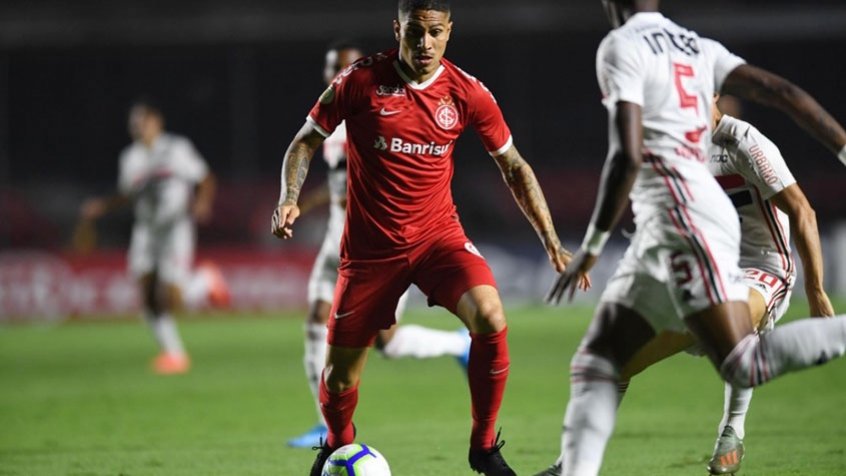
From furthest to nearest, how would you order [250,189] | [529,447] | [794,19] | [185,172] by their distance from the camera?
1. [794,19]
2. [250,189]
3. [185,172]
4. [529,447]

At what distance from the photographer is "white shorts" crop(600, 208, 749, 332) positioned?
4.83 m

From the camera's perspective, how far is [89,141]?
87.4ft

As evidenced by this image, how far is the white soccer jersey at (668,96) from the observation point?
4.82 meters

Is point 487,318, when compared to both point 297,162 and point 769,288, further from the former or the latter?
point 769,288

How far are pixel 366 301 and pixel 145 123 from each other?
8.94 m

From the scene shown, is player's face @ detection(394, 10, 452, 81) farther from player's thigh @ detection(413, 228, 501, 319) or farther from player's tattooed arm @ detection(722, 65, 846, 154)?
player's tattooed arm @ detection(722, 65, 846, 154)

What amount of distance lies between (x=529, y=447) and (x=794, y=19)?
2061 cm

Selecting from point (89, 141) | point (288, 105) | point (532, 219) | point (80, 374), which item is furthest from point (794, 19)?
point (532, 219)

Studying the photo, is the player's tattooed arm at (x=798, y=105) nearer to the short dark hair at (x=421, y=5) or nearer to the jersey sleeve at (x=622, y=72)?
the jersey sleeve at (x=622, y=72)

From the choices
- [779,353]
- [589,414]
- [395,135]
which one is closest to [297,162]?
[395,135]

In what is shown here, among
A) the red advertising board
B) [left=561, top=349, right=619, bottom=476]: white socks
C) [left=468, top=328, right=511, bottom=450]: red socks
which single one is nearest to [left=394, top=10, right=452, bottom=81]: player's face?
[left=468, top=328, right=511, bottom=450]: red socks

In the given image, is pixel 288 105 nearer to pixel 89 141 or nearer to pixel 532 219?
pixel 89 141

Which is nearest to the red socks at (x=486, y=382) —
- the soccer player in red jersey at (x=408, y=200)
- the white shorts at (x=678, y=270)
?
the soccer player in red jersey at (x=408, y=200)

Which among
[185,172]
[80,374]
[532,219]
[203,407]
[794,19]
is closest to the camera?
[532,219]
